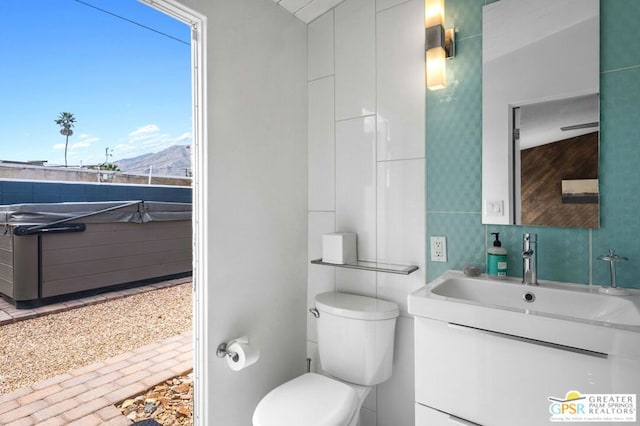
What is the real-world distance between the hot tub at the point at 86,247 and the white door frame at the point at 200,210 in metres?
0.12

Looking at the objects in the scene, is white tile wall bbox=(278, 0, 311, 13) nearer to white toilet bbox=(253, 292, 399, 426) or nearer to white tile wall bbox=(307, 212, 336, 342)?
white tile wall bbox=(307, 212, 336, 342)

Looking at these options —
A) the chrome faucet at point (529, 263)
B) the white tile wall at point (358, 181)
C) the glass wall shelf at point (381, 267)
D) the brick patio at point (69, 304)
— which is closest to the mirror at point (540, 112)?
the chrome faucet at point (529, 263)

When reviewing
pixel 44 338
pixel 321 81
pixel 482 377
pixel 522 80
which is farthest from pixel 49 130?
pixel 522 80

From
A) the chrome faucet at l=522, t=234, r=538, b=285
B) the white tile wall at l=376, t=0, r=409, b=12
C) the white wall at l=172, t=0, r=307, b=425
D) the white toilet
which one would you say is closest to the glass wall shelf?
the white toilet

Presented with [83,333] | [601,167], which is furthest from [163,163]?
[601,167]

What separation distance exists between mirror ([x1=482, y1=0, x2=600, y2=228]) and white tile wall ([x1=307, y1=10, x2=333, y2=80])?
0.83 metres

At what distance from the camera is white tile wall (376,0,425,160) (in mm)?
1675

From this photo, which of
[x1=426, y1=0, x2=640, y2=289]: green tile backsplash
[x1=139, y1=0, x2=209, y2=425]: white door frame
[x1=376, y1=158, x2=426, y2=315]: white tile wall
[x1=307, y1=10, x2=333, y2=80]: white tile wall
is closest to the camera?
[x1=426, y1=0, x2=640, y2=289]: green tile backsplash

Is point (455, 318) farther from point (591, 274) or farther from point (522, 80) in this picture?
point (522, 80)

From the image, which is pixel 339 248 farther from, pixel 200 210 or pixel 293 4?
pixel 293 4

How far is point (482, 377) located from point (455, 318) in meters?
0.20

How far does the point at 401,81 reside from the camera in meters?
1.73

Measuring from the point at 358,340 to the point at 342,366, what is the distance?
166mm

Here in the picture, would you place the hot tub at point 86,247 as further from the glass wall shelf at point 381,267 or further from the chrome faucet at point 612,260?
the chrome faucet at point 612,260
